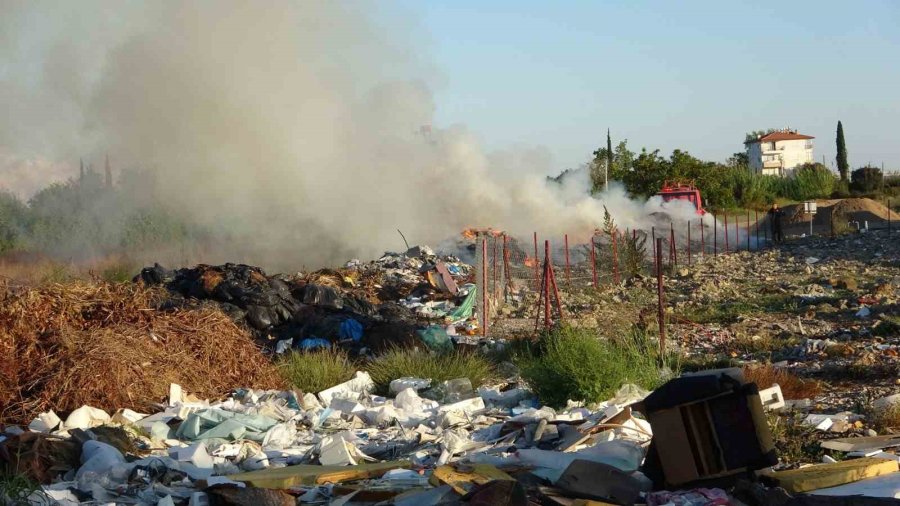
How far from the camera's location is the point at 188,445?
741 centimetres

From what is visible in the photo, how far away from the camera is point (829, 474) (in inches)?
209

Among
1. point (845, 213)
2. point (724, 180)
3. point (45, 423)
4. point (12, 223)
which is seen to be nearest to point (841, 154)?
point (724, 180)

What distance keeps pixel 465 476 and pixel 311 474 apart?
114 cm

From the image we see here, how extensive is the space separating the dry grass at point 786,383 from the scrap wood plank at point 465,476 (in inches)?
145

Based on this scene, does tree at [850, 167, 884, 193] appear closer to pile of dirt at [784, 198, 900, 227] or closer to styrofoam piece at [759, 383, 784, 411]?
pile of dirt at [784, 198, 900, 227]

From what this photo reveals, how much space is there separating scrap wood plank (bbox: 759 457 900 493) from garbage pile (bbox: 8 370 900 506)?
0.03ft

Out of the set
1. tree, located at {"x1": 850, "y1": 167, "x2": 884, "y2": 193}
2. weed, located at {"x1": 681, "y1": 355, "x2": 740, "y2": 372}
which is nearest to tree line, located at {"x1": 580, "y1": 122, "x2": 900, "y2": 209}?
tree, located at {"x1": 850, "y1": 167, "x2": 884, "y2": 193}

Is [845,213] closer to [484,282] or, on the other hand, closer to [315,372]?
[484,282]

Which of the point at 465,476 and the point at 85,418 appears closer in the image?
the point at 465,476

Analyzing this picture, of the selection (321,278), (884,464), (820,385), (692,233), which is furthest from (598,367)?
(692,233)

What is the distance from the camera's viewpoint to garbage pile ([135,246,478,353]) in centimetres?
1343

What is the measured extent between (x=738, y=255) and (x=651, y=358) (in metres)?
19.4

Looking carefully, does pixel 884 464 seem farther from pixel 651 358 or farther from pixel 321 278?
pixel 321 278

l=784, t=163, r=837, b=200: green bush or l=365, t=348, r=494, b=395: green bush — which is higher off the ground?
l=784, t=163, r=837, b=200: green bush
